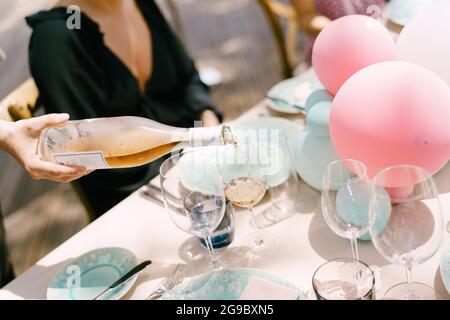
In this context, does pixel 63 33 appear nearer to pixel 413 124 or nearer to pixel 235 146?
pixel 235 146

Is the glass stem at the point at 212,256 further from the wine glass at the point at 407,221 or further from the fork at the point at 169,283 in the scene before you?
the wine glass at the point at 407,221

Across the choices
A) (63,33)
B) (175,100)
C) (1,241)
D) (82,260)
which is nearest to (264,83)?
(175,100)

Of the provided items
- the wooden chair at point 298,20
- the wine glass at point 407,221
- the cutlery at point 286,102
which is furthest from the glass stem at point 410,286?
the wooden chair at point 298,20

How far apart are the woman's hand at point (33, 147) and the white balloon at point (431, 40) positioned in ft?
2.25

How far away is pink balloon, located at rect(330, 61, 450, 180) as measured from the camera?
0.79 metres

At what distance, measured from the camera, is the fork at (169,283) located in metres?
0.86

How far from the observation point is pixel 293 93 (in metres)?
1.32

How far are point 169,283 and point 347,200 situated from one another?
0.34 meters

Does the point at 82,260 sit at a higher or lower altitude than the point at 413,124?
lower

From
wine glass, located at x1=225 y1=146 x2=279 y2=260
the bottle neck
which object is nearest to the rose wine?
wine glass, located at x1=225 y1=146 x2=279 y2=260

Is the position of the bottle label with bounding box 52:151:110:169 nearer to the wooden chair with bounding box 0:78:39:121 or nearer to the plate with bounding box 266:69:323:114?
the wooden chair with bounding box 0:78:39:121

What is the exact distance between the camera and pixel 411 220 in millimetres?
751

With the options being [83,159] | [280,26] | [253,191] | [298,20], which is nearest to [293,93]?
[253,191]
